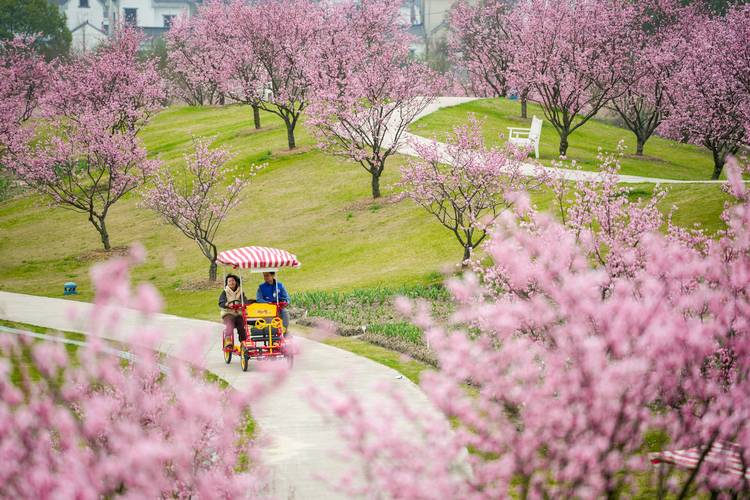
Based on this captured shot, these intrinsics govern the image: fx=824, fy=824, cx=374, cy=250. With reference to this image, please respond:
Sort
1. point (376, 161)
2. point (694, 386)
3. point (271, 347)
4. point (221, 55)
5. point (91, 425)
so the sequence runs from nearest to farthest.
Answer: point (91, 425) < point (694, 386) < point (271, 347) < point (376, 161) < point (221, 55)

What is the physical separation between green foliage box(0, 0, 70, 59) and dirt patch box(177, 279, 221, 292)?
195 feet

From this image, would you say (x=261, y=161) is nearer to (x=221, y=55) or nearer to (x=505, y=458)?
(x=221, y=55)

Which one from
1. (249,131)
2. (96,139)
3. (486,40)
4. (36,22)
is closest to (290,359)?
(96,139)

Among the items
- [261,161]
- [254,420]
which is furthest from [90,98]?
[254,420]

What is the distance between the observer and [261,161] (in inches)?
1805

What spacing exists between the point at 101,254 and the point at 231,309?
21.4 meters

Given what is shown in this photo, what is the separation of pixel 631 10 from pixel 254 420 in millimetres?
39619

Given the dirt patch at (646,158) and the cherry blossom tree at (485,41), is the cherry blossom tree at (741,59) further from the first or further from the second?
the cherry blossom tree at (485,41)

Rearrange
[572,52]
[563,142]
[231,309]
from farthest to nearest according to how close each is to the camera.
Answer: [572,52] < [563,142] < [231,309]

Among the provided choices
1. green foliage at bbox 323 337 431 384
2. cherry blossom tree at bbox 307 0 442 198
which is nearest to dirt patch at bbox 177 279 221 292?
cherry blossom tree at bbox 307 0 442 198

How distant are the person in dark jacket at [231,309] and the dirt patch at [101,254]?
19.8m

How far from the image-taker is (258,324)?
16672mm

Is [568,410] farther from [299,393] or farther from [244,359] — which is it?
[244,359]

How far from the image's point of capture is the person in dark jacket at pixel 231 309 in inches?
664
